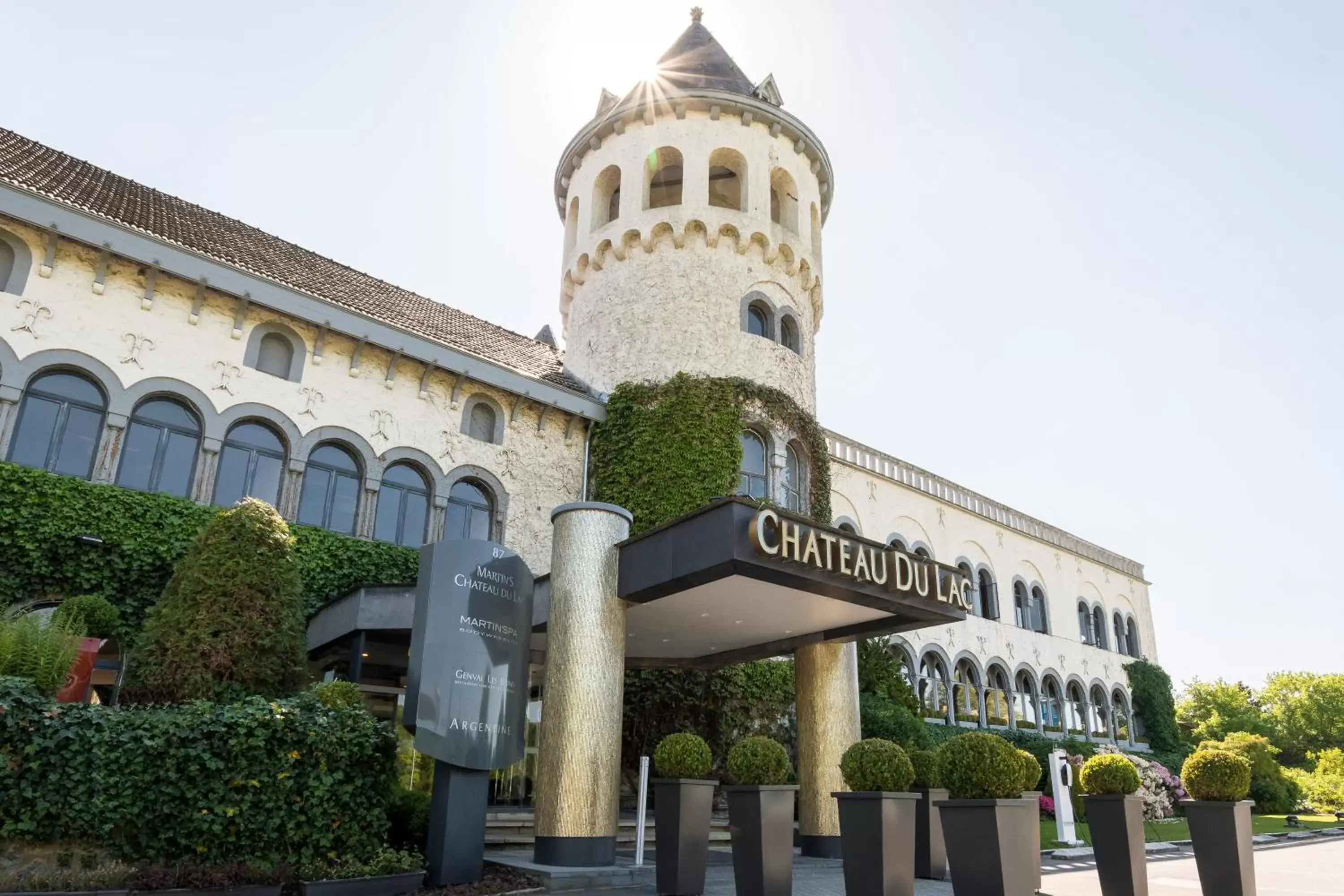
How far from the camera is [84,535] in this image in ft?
47.2

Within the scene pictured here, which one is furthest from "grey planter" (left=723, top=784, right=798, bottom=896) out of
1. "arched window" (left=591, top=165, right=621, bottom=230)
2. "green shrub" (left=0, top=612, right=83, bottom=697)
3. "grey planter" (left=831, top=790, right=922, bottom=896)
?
"arched window" (left=591, top=165, right=621, bottom=230)

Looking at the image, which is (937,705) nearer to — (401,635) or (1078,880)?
(1078,880)

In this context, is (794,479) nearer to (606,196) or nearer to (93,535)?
(606,196)

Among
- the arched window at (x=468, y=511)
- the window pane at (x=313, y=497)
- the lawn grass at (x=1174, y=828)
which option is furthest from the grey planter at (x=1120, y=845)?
the window pane at (x=313, y=497)

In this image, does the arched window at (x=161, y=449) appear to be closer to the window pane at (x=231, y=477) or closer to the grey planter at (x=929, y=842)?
the window pane at (x=231, y=477)

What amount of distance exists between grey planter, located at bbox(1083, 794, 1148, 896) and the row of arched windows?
11765 millimetres

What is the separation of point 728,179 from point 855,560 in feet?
54.5

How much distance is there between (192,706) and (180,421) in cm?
790

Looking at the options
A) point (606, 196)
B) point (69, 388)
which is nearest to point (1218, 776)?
point (69, 388)

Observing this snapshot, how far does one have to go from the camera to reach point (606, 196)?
81.9ft

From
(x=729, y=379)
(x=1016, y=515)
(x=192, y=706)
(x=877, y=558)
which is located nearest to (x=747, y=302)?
(x=729, y=379)

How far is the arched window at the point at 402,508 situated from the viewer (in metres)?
18.2

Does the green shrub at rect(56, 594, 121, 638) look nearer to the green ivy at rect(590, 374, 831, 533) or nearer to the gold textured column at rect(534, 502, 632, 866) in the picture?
the gold textured column at rect(534, 502, 632, 866)

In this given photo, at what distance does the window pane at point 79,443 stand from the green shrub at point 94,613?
7.67ft
